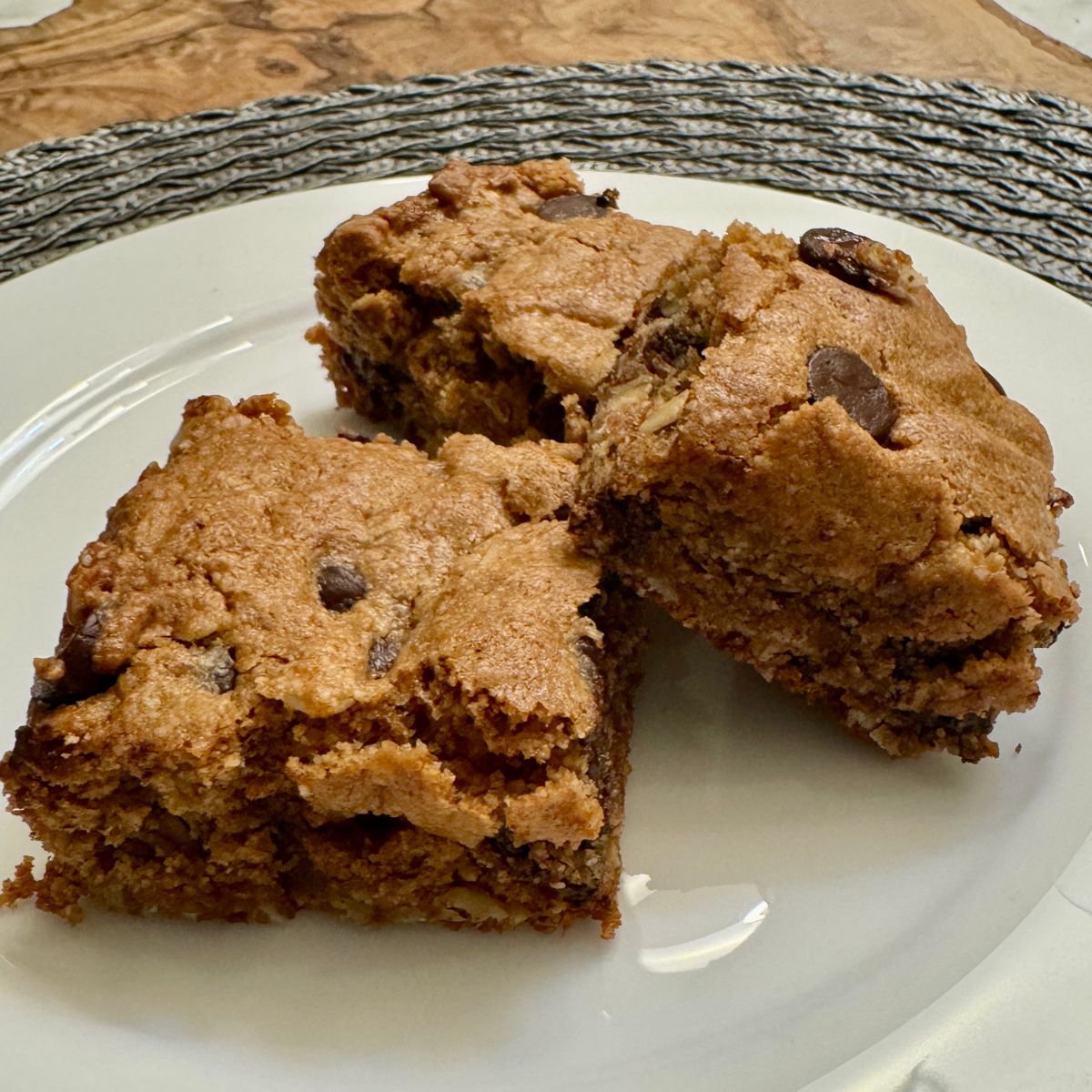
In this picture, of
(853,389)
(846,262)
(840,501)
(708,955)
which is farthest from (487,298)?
(708,955)

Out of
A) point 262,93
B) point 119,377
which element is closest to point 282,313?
point 119,377

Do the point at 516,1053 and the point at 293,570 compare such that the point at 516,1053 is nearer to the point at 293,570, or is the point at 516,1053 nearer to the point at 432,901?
the point at 432,901

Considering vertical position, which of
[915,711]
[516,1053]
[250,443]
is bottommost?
[516,1053]

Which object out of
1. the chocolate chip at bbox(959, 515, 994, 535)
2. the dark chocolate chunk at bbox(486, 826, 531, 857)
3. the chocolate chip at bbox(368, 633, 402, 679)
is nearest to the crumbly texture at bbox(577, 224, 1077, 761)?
the chocolate chip at bbox(959, 515, 994, 535)

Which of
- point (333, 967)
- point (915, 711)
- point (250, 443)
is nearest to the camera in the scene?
point (333, 967)

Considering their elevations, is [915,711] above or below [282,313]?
below

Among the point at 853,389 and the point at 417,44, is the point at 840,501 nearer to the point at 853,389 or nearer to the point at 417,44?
the point at 853,389
